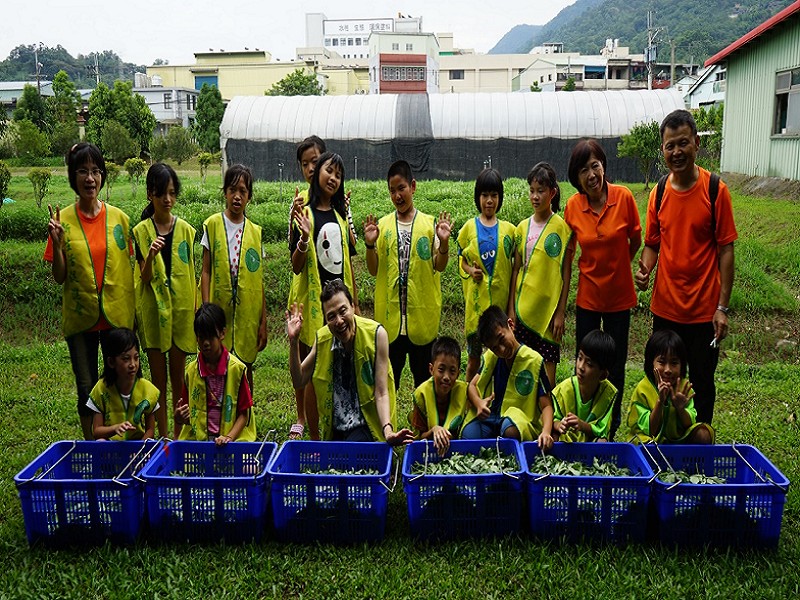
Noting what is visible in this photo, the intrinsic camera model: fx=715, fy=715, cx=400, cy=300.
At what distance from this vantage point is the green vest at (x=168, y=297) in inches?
163

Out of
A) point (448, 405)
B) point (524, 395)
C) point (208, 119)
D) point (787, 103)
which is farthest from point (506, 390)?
point (208, 119)

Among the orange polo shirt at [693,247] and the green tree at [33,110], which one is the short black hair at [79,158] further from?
the green tree at [33,110]

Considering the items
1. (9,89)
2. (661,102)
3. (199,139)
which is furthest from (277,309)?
(9,89)

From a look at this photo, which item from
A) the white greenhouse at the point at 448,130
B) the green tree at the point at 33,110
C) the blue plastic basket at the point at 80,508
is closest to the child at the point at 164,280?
the blue plastic basket at the point at 80,508

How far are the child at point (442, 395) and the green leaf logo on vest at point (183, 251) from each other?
158 cm

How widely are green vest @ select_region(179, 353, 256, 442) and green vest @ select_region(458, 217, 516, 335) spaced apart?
139cm

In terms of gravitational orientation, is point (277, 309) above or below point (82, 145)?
below

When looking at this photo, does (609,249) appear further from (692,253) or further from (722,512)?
(722,512)

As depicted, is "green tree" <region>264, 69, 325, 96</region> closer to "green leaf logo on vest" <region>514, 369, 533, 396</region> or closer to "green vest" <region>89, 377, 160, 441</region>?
"green vest" <region>89, 377, 160, 441</region>

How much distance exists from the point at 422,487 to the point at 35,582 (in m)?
1.63

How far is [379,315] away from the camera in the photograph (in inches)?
168

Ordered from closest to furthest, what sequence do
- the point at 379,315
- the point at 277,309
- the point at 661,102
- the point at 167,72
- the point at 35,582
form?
1. the point at 35,582
2. the point at 379,315
3. the point at 277,309
4. the point at 661,102
5. the point at 167,72

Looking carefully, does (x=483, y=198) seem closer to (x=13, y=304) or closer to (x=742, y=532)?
(x=742, y=532)

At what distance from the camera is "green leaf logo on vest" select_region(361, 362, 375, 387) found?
11.9ft
